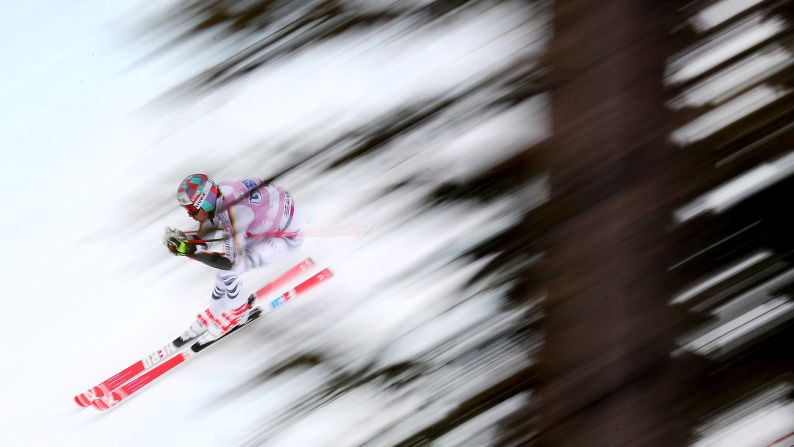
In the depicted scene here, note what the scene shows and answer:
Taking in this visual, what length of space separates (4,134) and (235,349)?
7.04ft

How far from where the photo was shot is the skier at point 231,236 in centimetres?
261

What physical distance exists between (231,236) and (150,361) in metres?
0.97

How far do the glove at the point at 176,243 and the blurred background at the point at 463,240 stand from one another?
353mm

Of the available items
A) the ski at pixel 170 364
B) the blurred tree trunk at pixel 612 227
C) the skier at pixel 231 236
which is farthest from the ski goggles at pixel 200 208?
the blurred tree trunk at pixel 612 227

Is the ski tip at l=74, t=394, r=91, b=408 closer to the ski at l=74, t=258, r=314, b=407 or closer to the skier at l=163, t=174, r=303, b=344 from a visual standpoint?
the ski at l=74, t=258, r=314, b=407

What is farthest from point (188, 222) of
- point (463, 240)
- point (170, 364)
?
point (463, 240)

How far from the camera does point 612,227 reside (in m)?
0.83

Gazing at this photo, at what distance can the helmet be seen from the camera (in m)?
2.56

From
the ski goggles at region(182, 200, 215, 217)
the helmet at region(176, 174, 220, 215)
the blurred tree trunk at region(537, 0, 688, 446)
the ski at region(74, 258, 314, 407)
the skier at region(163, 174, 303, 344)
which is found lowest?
the blurred tree trunk at region(537, 0, 688, 446)

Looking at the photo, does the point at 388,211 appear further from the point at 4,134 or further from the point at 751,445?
the point at 4,134

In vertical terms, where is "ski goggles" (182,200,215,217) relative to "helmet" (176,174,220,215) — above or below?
below

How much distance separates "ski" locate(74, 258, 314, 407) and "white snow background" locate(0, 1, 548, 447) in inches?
2.1

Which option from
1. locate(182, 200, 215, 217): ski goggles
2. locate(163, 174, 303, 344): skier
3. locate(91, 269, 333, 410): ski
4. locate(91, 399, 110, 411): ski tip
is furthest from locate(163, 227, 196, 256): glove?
locate(91, 399, 110, 411): ski tip

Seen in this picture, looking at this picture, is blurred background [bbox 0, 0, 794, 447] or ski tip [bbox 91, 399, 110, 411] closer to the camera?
blurred background [bbox 0, 0, 794, 447]
